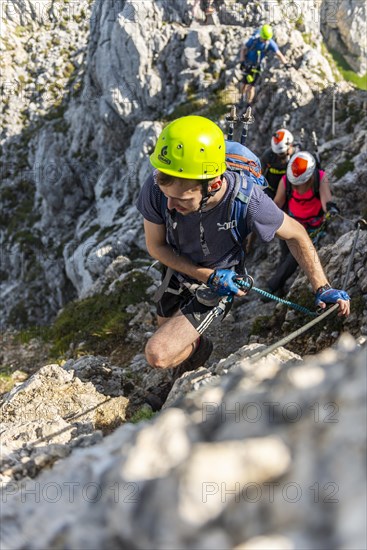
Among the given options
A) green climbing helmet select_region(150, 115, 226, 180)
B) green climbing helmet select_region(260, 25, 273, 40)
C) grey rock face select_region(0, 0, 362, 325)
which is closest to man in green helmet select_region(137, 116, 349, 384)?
green climbing helmet select_region(150, 115, 226, 180)

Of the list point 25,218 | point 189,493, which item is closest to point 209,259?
point 189,493

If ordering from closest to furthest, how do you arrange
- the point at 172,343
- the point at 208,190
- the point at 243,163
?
the point at 208,190, the point at 172,343, the point at 243,163

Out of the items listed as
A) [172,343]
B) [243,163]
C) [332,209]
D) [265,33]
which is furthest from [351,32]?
[172,343]

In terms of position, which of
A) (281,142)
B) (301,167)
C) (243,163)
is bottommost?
(281,142)

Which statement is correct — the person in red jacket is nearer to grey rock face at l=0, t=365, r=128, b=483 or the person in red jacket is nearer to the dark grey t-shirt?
the dark grey t-shirt

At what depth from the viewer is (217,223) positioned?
6477 millimetres

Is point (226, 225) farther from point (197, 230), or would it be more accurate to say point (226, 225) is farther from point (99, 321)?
point (99, 321)

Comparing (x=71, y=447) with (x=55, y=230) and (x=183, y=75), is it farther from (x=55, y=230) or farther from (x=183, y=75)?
(x=55, y=230)

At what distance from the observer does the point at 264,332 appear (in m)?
9.66

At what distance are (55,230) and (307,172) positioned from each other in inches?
1456

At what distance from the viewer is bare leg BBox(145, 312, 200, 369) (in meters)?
6.57

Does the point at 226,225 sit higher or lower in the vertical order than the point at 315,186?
higher

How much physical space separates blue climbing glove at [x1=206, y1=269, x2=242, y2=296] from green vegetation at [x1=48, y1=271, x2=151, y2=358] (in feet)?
19.9

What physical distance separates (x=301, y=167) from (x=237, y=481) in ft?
31.3
